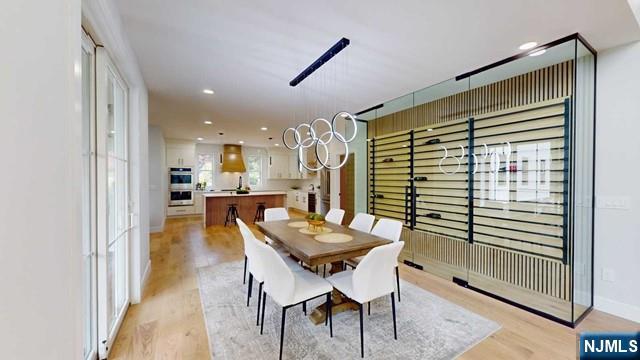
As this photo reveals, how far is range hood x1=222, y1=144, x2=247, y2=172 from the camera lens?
862 cm

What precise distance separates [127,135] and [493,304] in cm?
433

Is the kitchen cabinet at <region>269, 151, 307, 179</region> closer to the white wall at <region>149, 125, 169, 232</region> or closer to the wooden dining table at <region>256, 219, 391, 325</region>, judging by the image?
the white wall at <region>149, 125, 169, 232</region>

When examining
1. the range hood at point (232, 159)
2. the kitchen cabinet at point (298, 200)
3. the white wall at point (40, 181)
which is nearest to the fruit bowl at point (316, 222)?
the white wall at point (40, 181)

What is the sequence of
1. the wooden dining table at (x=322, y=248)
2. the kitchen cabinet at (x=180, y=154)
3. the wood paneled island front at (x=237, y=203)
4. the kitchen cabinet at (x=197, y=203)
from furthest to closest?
the kitchen cabinet at (x=197, y=203) < the kitchen cabinet at (x=180, y=154) < the wood paneled island front at (x=237, y=203) < the wooden dining table at (x=322, y=248)

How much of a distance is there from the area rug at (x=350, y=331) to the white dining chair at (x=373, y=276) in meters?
0.16

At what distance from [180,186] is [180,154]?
1031mm

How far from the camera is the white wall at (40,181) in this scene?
0.55m

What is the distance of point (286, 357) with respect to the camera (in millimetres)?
1895

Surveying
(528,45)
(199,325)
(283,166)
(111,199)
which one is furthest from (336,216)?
(283,166)

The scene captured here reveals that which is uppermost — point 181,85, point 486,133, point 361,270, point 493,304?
point 181,85

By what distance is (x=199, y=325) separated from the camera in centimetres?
231

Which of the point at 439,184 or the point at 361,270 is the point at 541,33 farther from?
the point at 361,270

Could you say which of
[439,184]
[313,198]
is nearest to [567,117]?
[439,184]

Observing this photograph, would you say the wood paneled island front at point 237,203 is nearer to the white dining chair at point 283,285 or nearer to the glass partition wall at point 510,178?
the glass partition wall at point 510,178
